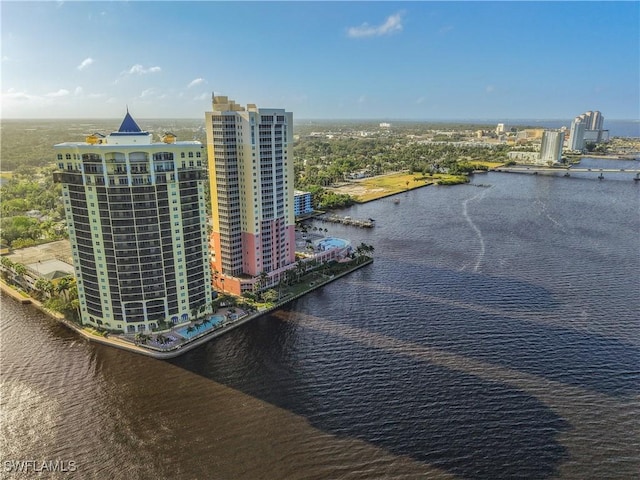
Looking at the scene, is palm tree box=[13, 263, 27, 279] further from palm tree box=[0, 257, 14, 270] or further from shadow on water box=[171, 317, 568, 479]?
shadow on water box=[171, 317, 568, 479]

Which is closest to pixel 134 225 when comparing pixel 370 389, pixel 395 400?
pixel 370 389

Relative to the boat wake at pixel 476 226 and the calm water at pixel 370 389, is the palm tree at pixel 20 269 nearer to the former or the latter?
the calm water at pixel 370 389

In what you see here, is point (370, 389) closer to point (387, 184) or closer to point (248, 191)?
point (248, 191)

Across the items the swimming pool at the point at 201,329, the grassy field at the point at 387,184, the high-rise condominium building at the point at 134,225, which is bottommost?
the swimming pool at the point at 201,329

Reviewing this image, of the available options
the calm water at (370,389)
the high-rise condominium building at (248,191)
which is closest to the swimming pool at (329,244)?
the calm water at (370,389)

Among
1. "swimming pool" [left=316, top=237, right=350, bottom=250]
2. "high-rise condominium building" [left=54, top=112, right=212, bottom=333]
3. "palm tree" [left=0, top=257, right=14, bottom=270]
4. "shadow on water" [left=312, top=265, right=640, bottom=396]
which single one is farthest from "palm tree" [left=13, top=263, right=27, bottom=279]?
"swimming pool" [left=316, top=237, right=350, bottom=250]
